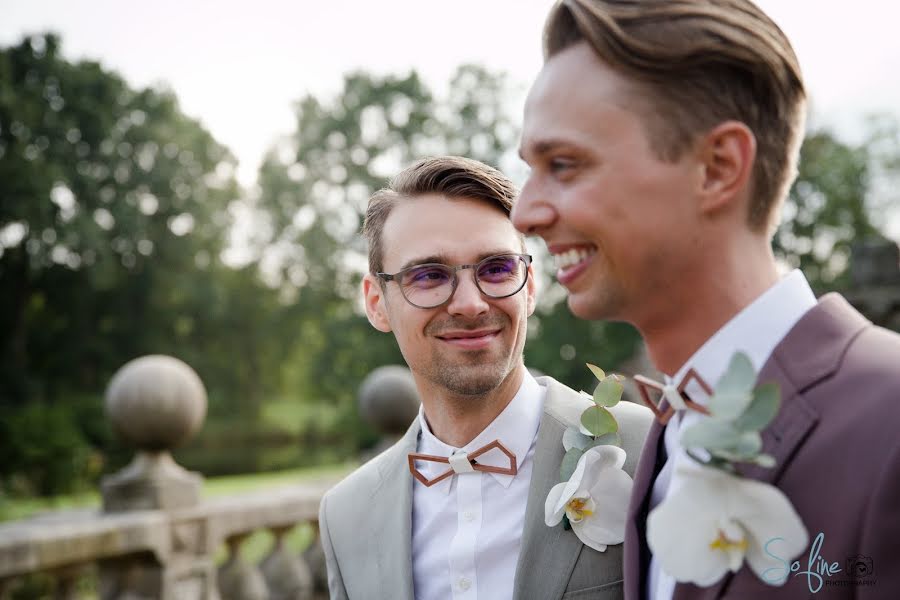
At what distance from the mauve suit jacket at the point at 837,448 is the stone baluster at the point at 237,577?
5382 millimetres

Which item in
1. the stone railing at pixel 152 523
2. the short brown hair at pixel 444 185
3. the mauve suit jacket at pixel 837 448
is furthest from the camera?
the stone railing at pixel 152 523

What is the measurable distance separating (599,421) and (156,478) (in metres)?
4.21

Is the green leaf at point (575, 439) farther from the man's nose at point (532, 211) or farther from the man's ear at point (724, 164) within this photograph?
the man's ear at point (724, 164)

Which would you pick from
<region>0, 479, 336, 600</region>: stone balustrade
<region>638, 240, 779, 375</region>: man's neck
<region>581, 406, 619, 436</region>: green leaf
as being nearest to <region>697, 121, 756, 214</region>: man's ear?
<region>638, 240, 779, 375</region>: man's neck

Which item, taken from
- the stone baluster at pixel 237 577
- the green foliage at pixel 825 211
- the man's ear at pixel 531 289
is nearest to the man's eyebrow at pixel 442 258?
the man's ear at pixel 531 289

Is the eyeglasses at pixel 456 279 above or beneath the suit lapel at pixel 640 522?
above

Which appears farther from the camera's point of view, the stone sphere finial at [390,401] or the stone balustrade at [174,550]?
the stone sphere finial at [390,401]

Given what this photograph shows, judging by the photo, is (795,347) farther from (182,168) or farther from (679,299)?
(182,168)

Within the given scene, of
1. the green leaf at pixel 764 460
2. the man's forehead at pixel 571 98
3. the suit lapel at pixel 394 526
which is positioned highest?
the man's forehead at pixel 571 98

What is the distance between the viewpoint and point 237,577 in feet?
21.2

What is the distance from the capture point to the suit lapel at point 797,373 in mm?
1496

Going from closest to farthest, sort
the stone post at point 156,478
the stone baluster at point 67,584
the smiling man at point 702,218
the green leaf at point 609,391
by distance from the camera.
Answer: the smiling man at point 702,218
the green leaf at point 609,391
the stone baluster at point 67,584
the stone post at point 156,478

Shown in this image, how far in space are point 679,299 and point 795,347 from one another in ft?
0.74

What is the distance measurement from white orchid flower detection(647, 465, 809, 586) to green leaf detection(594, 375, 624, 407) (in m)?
0.78
